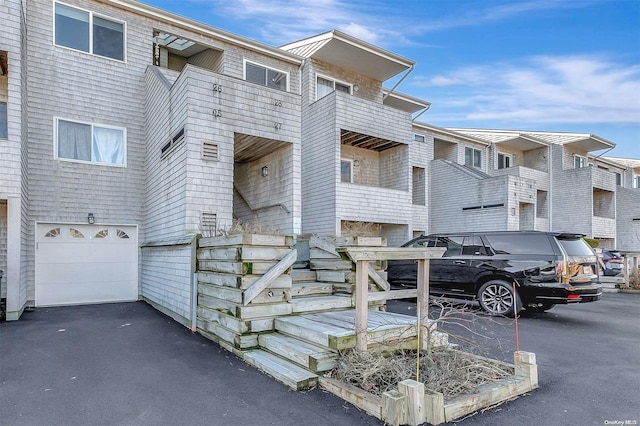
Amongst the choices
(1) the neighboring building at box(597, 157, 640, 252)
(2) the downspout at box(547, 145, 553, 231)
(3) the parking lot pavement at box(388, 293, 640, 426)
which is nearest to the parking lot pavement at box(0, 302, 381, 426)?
(3) the parking lot pavement at box(388, 293, 640, 426)

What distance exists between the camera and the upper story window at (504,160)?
2158cm

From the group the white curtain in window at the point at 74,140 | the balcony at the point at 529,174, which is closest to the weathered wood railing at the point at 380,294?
the white curtain in window at the point at 74,140

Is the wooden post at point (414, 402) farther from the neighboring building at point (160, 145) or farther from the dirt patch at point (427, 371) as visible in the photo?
the neighboring building at point (160, 145)

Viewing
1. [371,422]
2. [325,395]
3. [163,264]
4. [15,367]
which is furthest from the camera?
[163,264]

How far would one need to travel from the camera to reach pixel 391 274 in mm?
10188

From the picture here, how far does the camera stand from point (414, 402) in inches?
120

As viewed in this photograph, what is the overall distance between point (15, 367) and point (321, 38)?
1139 cm

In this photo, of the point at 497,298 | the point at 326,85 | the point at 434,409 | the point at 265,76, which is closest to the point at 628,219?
the point at 326,85

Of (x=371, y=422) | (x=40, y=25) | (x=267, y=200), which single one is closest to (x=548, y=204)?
(x=267, y=200)

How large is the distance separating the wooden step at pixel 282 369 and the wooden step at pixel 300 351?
64mm

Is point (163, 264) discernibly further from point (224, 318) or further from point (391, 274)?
point (391, 274)

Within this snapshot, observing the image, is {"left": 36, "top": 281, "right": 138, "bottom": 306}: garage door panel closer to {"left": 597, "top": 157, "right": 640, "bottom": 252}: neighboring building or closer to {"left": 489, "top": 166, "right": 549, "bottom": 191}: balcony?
{"left": 489, "top": 166, "right": 549, "bottom": 191}: balcony

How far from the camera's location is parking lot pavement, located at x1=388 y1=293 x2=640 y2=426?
3293 mm

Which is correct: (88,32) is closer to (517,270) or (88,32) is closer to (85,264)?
(85,264)
